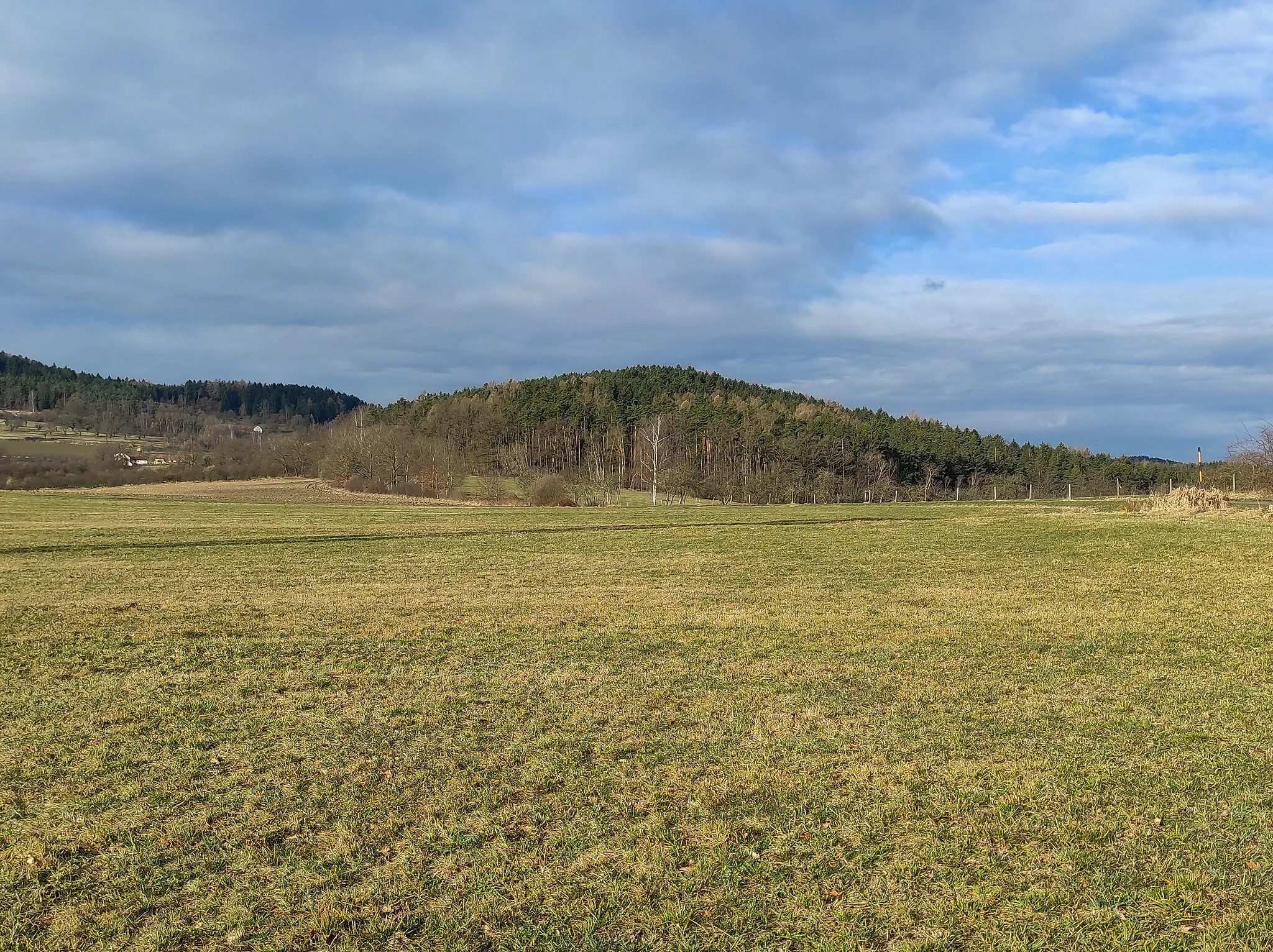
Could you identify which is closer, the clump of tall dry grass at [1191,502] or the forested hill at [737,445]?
the clump of tall dry grass at [1191,502]

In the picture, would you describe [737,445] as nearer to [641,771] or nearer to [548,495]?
[548,495]

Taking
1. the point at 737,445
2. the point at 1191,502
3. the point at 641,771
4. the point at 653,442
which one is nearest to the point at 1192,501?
the point at 1191,502

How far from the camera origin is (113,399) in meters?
174

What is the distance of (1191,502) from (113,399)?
192m

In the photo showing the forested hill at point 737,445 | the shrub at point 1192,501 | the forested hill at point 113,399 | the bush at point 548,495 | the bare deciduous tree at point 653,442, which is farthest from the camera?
the forested hill at point 113,399

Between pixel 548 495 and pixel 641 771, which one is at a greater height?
pixel 548 495

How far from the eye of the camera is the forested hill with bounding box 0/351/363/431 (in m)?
157

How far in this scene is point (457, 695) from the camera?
25.9ft

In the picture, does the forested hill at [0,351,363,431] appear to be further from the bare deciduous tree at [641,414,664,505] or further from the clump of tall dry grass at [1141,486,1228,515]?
the clump of tall dry grass at [1141,486,1228,515]

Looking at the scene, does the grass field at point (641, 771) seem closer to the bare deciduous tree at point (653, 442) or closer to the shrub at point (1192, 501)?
the shrub at point (1192, 501)

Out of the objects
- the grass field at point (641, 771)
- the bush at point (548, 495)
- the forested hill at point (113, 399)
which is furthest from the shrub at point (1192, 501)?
the forested hill at point (113, 399)

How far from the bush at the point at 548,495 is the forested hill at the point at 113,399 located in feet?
410

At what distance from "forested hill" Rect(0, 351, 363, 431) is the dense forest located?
34.1 m

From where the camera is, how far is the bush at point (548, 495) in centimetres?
5447
